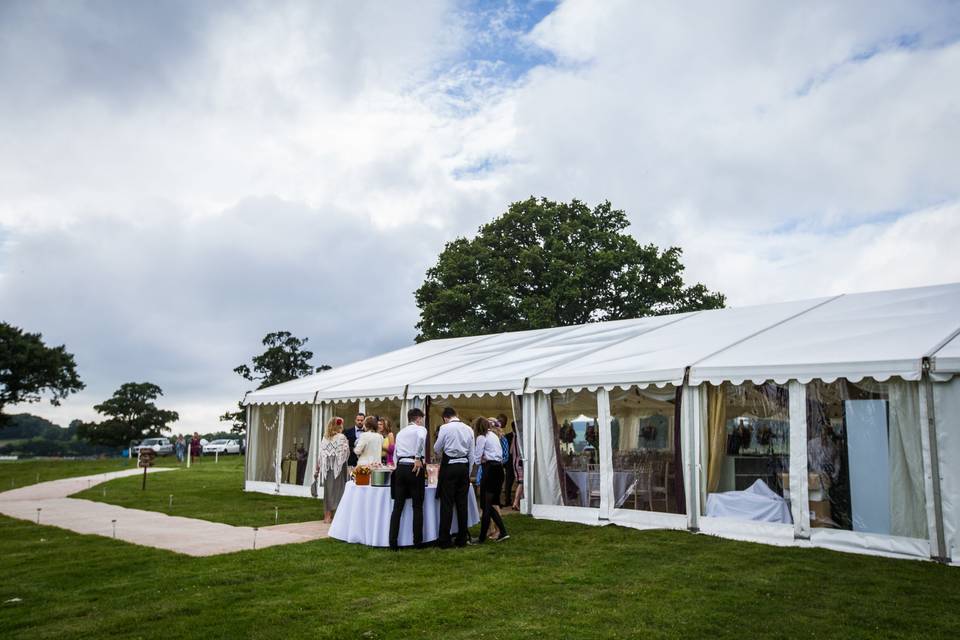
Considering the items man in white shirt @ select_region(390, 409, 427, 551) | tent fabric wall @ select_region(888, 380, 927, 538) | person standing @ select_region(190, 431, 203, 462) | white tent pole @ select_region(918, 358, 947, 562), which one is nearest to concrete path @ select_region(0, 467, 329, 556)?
man in white shirt @ select_region(390, 409, 427, 551)

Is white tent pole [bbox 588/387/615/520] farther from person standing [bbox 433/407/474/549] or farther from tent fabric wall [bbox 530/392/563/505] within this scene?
person standing [bbox 433/407/474/549]

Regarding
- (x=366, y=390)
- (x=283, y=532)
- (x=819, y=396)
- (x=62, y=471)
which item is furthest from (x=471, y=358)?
(x=62, y=471)

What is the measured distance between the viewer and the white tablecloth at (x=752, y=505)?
27.0ft

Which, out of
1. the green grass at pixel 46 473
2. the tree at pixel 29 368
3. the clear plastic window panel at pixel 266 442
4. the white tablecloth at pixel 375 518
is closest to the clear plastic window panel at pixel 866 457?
the white tablecloth at pixel 375 518

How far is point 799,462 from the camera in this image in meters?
7.98

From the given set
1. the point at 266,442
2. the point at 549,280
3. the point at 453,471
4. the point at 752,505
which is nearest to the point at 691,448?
the point at 752,505

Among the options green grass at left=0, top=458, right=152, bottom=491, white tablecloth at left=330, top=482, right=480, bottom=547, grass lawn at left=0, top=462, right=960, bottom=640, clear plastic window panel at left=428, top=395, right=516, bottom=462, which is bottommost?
green grass at left=0, top=458, right=152, bottom=491

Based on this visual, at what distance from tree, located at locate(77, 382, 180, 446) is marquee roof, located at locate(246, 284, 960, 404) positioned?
31.0m

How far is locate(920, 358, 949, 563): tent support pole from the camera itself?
6.99 m

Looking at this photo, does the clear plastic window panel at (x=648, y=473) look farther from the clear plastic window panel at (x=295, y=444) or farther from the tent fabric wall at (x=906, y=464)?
the clear plastic window panel at (x=295, y=444)

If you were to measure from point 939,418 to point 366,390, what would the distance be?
352 inches

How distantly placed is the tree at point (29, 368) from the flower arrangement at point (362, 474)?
99.5 feet

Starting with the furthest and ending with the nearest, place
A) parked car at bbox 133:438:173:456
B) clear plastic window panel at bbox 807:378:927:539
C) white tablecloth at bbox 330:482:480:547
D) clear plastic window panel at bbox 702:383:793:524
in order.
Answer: parked car at bbox 133:438:173:456 < clear plastic window panel at bbox 702:383:793:524 < white tablecloth at bbox 330:482:480:547 < clear plastic window panel at bbox 807:378:927:539

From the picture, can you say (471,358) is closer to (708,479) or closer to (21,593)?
(708,479)
